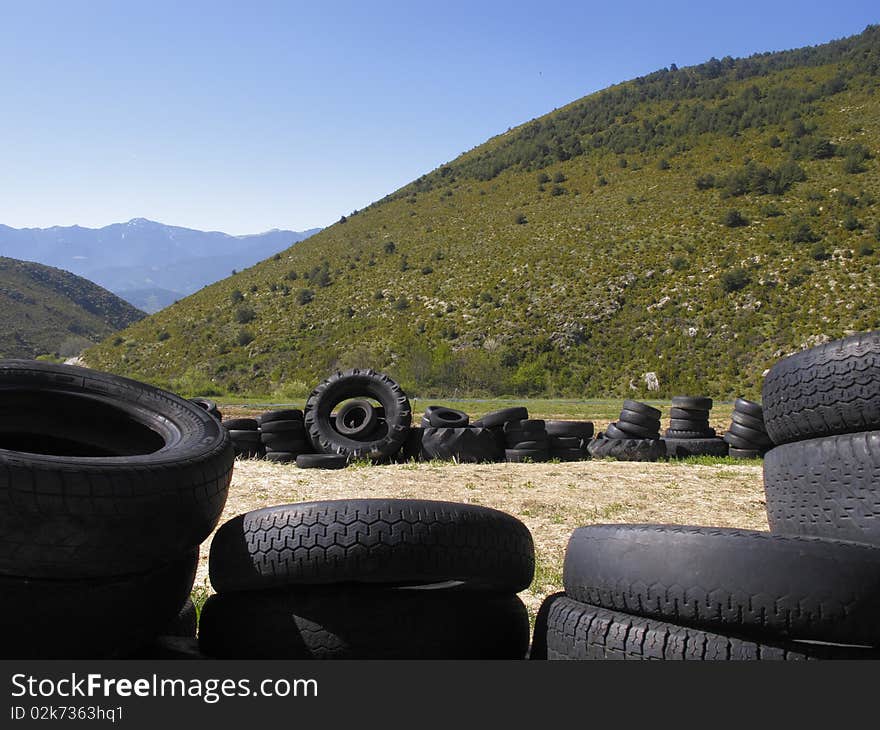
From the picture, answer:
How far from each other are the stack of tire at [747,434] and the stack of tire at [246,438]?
8.79 m

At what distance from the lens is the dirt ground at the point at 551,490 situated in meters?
9.29

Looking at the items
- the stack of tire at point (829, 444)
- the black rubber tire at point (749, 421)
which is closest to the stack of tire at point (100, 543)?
the stack of tire at point (829, 444)

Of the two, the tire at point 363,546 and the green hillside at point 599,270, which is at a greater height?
the green hillside at point 599,270

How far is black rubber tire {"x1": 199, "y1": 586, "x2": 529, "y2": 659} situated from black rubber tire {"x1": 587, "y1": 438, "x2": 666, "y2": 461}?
424 inches

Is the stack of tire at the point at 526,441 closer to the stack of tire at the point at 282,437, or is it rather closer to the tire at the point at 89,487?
the stack of tire at the point at 282,437

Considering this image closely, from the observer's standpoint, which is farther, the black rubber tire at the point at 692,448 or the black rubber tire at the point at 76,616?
the black rubber tire at the point at 692,448

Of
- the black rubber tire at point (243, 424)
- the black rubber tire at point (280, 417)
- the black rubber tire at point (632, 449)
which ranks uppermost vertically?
the black rubber tire at point (280, 417)

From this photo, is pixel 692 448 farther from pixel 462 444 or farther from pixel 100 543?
pixel 100 543

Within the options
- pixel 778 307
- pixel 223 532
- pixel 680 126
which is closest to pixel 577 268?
pixel 778 307

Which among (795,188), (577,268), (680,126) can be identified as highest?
(680,126)

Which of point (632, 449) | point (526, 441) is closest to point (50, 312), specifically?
point (526, 441)

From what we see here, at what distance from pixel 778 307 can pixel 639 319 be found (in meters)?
7.58
